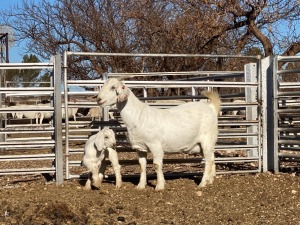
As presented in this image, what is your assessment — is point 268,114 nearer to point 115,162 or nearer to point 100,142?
point 115,162

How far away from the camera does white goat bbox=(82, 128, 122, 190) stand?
8.80m

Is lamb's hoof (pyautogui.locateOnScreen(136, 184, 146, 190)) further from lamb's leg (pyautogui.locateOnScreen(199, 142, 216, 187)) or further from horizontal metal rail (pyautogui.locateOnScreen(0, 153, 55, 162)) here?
horizontal metal rail (pyautogui.locateOnScreen(0, 153, 55, 162))

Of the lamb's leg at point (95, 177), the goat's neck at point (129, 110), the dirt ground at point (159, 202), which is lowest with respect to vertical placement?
the dirt ground at point (159, 202)

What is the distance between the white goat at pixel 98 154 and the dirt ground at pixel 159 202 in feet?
0.63

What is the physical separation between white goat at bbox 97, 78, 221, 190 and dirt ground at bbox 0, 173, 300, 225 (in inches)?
17.9

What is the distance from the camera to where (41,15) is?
2498 cm

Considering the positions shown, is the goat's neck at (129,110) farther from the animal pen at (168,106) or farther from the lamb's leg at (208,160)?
the lamb's leg at (208,160)

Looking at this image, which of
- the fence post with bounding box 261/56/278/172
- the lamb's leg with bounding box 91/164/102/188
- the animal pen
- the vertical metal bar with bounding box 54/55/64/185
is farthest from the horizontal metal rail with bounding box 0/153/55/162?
the fence post with bounding box 261/56/278/172

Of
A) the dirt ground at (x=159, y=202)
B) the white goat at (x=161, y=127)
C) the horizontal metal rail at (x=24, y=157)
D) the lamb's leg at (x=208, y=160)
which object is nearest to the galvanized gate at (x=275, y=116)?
the dirt ground at (x=159, y=202)

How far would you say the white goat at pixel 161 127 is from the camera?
873cm

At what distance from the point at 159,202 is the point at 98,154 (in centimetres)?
143

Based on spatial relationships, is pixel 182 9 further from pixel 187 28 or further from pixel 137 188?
pixel 137 188

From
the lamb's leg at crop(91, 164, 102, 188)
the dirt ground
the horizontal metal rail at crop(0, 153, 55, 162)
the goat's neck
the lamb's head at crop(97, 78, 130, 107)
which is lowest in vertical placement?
the dirt ground

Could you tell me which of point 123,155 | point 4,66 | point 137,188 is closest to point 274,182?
point 137,188
